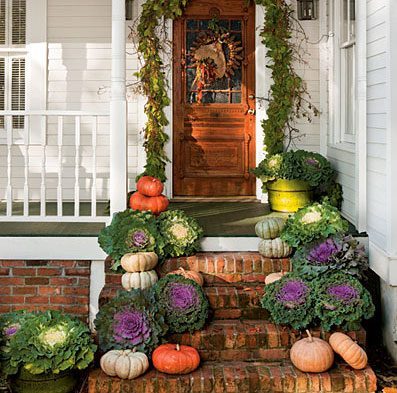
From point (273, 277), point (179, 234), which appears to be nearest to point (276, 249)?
point (273, 277)

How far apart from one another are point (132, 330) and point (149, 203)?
60.1 inches

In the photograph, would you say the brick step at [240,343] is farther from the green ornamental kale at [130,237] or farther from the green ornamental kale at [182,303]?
the green ornamental kale at [130,237]

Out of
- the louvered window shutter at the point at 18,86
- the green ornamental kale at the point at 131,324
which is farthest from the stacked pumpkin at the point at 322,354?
the louvered window shutter at the point at 18,86

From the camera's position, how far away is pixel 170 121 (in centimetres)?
771

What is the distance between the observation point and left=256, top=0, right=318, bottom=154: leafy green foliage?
7.48 metres

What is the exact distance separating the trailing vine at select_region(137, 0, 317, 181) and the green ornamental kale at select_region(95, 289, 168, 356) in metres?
2.99

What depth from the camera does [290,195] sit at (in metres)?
6.90

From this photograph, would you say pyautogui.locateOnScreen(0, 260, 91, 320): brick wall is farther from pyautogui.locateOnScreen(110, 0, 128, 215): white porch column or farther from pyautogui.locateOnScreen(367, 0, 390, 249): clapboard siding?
pyautogui.locateOnScreen(367, 0, 390, 249): clapboard siding

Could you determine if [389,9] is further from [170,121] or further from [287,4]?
[170,121]

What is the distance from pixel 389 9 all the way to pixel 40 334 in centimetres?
317

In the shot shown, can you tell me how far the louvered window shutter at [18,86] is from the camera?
7656mm

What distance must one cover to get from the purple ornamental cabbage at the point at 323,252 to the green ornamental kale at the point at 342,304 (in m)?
0.26

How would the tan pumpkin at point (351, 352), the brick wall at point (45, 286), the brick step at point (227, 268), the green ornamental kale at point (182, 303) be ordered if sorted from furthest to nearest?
the brick wall at point (45, 286), the brick step at point (227, 268), the green ornamental kale at point (182, 303), the tan pumpkin at point (351, 352)

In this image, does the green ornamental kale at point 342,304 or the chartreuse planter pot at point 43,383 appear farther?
the green ornamental kale at point 342,304
